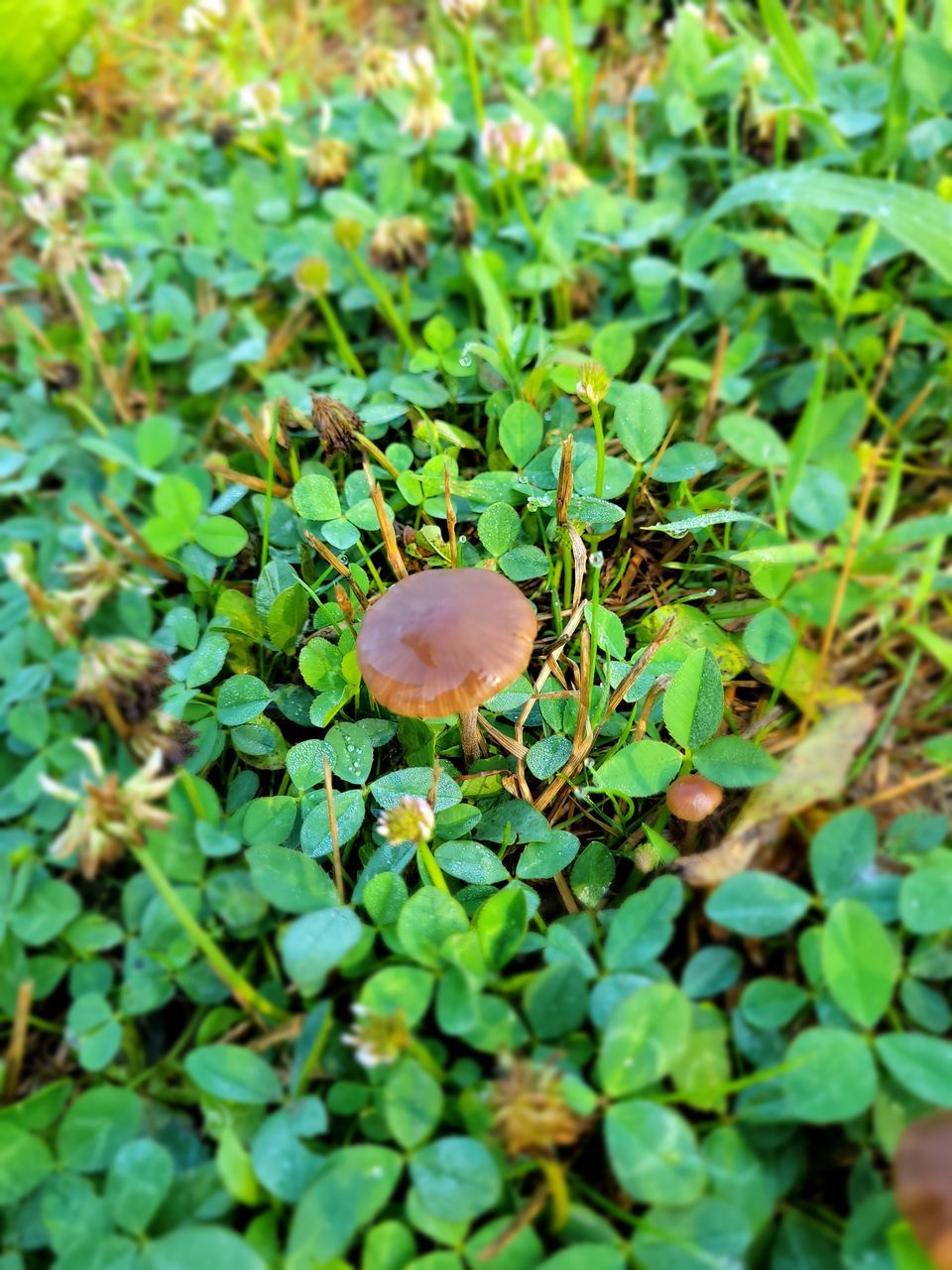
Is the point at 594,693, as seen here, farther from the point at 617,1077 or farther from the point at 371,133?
the point at 371,133

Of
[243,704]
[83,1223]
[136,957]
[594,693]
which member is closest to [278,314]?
[243,704]

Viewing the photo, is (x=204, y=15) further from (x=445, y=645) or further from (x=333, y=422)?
(x=445, y=645)

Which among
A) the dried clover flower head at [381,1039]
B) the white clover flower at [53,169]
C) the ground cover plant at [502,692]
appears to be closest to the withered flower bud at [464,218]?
the ground cover plant at [502,692]

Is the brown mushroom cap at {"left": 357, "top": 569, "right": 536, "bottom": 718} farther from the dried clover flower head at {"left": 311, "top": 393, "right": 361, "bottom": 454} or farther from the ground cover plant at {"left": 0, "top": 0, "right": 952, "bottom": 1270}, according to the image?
the dried clover flower head at {"left": 311, "top": 393, "right": 361, "bottom": 454}

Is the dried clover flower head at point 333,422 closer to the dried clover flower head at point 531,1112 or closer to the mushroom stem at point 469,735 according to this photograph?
the mushroom stem at point 469,735

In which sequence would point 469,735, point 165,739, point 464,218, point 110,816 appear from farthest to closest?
point 464,218 < point 469,735 < point 165,739 < point 110,816

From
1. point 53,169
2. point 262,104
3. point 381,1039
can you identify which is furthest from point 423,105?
point 381,1039

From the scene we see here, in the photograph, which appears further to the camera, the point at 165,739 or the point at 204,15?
the point at 204,15

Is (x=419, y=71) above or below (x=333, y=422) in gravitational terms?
above

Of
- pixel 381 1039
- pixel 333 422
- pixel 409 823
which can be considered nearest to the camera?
pixel 381 1039
